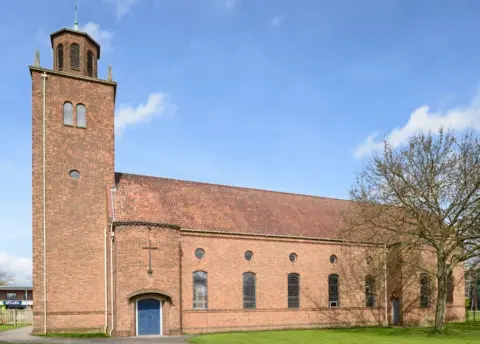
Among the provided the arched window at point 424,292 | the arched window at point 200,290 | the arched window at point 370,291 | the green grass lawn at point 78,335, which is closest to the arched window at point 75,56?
the arched window at point 200,290

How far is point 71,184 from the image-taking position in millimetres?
28828

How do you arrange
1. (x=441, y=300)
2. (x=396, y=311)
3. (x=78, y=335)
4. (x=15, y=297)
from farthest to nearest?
1. (x=15, y=297)
2. (x=396, y=311)
3. (x=441, y=300)
4. (x=78, y=335)

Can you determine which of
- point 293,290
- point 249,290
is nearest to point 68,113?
point 249,290

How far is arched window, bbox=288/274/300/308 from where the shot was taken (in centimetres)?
3234

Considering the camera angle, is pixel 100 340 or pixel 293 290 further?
pixel 293 290

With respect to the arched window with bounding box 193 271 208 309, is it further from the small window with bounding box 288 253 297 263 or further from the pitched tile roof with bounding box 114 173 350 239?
the small window with bounding box 288 253 297 263

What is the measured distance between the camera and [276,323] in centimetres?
3133

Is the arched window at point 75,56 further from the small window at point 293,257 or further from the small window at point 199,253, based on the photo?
the small window at point 293,257

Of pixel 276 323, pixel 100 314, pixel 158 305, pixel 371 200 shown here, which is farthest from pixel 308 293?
pixel 100 314

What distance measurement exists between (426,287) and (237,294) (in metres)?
15.3

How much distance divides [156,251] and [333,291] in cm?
1403

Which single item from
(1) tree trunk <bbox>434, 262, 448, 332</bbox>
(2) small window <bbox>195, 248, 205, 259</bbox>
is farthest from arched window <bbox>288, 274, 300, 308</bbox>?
(1) tree trunk <bbox>434, 262, 448, 332</bbox>

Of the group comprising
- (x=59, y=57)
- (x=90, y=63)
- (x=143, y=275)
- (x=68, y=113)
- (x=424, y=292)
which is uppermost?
(x=59, y=57)

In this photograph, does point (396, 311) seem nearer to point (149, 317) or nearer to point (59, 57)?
point (149, 317)
